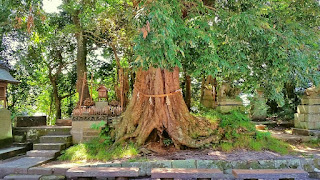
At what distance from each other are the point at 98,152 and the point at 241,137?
4.40 meters

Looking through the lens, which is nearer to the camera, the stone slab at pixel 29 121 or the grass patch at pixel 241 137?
the grass patch at pixel 241 137

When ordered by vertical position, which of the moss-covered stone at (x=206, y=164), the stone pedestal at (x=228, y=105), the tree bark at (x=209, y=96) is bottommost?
the moss-covered stone at (x=206, y=164)

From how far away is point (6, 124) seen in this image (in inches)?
321

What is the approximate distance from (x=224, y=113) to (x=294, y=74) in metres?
2.96

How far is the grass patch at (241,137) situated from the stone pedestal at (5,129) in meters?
7.01

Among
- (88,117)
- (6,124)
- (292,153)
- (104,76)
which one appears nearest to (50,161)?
(88,117)

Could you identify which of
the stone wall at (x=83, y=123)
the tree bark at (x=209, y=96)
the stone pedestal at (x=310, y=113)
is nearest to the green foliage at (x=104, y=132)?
the stone wall at (x=83, y=123)

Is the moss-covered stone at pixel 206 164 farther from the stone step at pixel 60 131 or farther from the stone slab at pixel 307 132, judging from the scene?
the stone step at pixel 60 131

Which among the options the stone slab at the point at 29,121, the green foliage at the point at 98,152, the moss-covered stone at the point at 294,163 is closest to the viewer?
the moss-covered stone at the point at 294,163

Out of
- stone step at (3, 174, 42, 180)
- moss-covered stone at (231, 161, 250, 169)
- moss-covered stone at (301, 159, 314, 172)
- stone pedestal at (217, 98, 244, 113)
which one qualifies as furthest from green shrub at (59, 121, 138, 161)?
moss-covered stone at (301, 159, 314, 172)

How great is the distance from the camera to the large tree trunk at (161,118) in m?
7.04

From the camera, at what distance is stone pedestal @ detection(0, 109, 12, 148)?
26.1 feet

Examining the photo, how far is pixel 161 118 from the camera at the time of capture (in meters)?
7.23

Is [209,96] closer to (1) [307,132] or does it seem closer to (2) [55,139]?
(1) [307,132]
